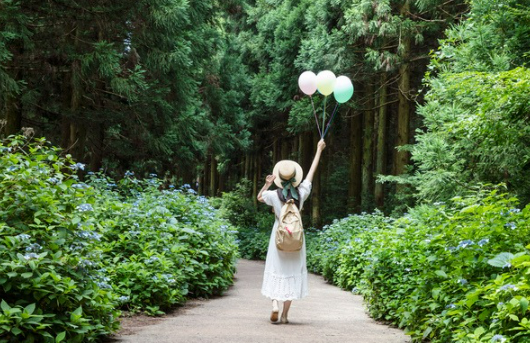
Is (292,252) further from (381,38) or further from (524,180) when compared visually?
(381,38)

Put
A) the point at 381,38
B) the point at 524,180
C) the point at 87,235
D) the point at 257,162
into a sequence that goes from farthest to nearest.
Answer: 1. the point at 257,162
2. the point at 381,38
3. the point at 524,180
4. the point at 87,235

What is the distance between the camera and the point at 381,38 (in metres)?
15.4

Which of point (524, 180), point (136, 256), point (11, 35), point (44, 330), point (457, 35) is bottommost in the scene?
point (44, 330)

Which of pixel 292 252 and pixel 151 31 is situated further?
pixel 151 31

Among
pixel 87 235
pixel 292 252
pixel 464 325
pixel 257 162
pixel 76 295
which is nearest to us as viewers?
pixel 464 325

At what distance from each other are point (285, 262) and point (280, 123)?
1844 centimetres

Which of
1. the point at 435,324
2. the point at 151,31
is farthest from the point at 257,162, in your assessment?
the point at 435,324

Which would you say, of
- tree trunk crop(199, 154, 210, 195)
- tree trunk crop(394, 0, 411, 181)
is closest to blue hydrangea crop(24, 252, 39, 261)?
tree trunk crop(394, 0, 411, 181)

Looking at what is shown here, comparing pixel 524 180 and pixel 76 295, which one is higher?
pixel 524 180

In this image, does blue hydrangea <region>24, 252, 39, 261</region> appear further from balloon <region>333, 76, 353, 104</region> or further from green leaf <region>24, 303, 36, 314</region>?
balloon <region>333, 76, 353, 104</region>

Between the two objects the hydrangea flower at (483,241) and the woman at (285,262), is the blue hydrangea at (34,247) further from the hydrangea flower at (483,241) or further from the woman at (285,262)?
the hydrangea flower at (483,241)

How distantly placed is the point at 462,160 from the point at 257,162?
942 inches

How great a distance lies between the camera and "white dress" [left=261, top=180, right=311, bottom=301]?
674 cm

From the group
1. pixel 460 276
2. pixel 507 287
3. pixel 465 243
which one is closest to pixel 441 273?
pixel 460 276
